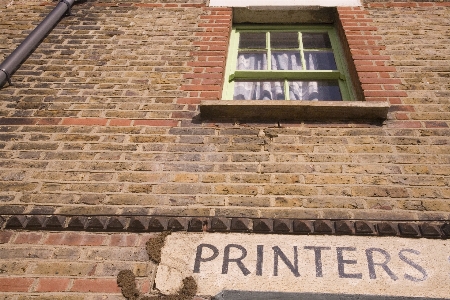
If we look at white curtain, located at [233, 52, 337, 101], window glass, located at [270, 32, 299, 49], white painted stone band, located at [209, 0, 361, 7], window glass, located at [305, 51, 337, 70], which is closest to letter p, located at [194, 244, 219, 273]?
white curtain, located at [233, 52, 337, 101]

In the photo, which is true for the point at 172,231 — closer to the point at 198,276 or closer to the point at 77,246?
the point at 198,276

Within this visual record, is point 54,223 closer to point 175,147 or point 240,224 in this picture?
point 175,147

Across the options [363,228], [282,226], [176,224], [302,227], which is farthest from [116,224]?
[363,228]

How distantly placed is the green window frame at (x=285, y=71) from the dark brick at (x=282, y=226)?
1.31 m

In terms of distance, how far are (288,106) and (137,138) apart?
1.16 meters

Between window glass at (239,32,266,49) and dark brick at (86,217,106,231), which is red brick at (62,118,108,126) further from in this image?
window glass at (239,32,266,49)

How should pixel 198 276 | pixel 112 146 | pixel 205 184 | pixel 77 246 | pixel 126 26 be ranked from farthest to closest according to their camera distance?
pixel 126 26 < pixel 112 146 < pixel 205 184 < pixel 77 246 < pixel 198 276

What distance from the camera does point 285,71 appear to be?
132 inches

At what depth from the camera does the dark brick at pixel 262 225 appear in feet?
6.91

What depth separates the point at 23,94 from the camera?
3053 mm

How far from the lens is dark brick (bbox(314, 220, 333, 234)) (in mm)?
2088

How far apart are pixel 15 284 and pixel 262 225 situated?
141 centimetres

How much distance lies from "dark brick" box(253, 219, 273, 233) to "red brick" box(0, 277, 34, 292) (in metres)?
1.28

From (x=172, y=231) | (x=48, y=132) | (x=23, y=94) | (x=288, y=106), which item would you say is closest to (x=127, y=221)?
(x=172, y=231)
